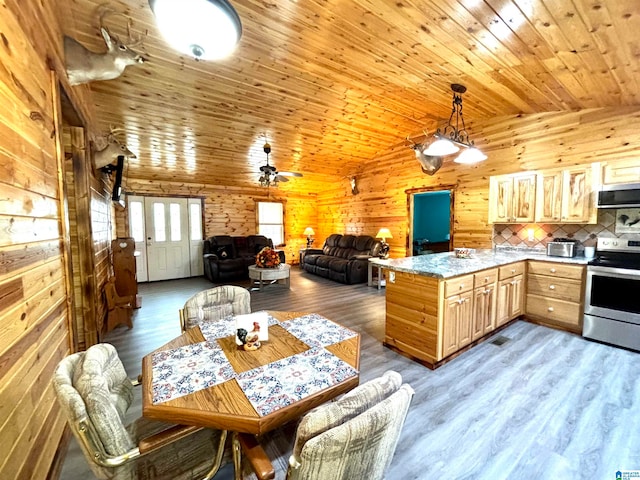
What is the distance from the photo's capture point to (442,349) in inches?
104

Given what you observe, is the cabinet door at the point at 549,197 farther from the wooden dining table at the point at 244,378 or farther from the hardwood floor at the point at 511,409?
the wooden dining table at the point at 244,378

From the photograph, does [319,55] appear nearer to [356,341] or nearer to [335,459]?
[356,341]

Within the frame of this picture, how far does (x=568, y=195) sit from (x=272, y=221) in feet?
22.4

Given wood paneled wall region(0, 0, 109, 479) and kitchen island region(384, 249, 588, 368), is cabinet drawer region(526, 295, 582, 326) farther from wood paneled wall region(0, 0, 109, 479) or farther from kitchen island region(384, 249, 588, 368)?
wood paneled wall region(0, 0, 109, 479)

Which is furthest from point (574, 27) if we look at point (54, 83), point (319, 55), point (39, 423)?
point (39, 423)

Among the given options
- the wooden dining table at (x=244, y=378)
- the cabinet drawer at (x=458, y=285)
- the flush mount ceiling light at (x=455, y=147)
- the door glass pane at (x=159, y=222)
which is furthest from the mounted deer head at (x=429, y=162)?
the door glass pane at (x=159, y=222)

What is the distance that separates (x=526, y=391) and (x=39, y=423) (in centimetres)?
324

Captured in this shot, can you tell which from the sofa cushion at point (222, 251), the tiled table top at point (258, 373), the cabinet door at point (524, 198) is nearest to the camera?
the tiled table top at point (258, 373)

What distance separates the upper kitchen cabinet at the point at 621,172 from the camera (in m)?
3.18

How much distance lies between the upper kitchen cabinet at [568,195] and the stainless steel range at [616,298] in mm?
519

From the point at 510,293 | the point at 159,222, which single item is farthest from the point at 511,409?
the point at 159,222

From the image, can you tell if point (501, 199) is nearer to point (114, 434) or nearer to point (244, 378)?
point (244, 378)

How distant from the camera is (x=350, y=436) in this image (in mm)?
743

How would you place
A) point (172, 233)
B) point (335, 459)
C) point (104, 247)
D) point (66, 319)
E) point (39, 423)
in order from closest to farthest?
point (335, 459), point (39, 423), point (66, 319), point (104, 247), point (172, 233)
